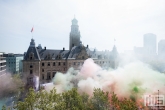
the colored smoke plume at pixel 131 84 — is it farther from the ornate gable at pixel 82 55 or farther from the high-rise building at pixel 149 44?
the high-rise building at pixel 149 44

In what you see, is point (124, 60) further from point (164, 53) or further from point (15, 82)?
point (15, 82)

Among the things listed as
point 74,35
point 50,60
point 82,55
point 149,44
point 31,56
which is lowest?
point 50,60

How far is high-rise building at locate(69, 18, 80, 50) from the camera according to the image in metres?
72.3

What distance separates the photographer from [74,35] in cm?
7288

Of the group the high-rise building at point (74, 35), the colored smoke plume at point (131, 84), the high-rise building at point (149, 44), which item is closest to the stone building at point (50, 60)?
the high-rise building at point (74, 35)

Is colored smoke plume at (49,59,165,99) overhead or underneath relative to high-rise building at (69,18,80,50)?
underneath

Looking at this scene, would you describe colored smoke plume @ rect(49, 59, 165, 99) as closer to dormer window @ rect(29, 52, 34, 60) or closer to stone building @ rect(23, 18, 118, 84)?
stone building @ rect(23, 18, 118, 84)

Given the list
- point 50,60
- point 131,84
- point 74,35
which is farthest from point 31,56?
point 131,84

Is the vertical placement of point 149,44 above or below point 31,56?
above

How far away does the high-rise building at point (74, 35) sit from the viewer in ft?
237

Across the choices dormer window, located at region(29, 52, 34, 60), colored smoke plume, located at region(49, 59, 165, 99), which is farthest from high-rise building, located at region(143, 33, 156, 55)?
dormer window, located at region(29, 52, 34, 60)

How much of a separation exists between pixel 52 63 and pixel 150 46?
219ft

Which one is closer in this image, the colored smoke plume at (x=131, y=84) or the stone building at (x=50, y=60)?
the colored smoke plume at (x=131, y=84)

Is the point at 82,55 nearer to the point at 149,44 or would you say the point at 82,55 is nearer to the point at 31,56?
the point at 31,56
